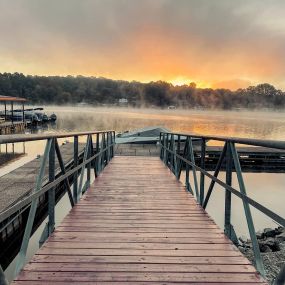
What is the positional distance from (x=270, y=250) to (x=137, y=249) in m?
5.61

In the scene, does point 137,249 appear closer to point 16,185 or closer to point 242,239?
point 242,239

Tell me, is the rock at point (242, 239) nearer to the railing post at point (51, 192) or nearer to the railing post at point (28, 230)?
the railing post at point (51, 192)

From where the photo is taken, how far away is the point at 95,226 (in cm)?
420

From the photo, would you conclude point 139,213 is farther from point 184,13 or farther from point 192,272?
point 184,13

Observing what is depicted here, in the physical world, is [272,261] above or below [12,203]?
below

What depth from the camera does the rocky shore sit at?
642 cm

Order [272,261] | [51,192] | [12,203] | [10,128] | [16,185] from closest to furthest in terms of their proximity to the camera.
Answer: [51,192], [272,261], [12,203], [16,185], [10,128]

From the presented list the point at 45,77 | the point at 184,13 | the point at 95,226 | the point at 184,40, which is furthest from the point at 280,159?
the point at 45,77

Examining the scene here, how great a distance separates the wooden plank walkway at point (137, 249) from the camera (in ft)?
9.24

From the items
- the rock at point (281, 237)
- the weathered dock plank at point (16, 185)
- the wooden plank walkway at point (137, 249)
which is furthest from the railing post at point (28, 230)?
the rock at point (281, 237)

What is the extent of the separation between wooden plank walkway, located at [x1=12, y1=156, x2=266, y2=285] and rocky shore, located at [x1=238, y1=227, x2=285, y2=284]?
2285 mm

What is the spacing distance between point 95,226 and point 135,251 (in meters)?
0.97

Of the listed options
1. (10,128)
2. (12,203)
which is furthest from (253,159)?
(10,128)

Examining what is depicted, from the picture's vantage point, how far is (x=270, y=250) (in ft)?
26.1
